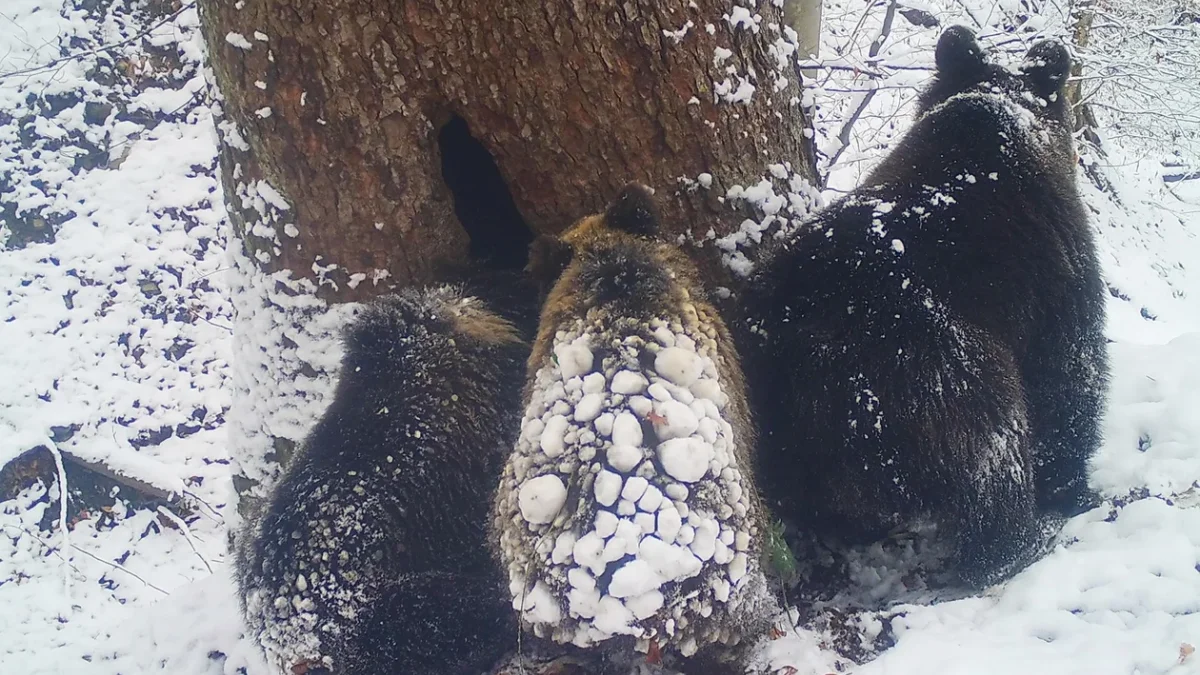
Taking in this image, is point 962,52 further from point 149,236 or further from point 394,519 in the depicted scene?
point 149,236

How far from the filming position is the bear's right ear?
86.8 inches

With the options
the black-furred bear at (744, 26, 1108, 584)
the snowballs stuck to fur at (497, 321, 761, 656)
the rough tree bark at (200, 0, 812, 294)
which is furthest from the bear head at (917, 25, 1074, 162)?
the snowballs stuck to fur at (497, 321, 761, 656)

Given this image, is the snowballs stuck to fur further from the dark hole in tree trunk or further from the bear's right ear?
the dark hole in tree trunk

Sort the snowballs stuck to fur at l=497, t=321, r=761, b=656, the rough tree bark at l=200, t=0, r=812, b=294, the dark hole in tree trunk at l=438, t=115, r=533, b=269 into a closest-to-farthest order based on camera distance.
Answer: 1. the snowballs stuck to fur at l=497, t=321, r=761, b=656
2. the rough tree bark at l=200, t=0, r=812, b=294
3. the dark hole in tree trunk at l=438, t=115, r=533, b=269

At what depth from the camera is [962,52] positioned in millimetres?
3135

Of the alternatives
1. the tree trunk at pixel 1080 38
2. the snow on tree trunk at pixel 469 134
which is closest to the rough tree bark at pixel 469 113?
the snow on tree trunk at pixel 469 134

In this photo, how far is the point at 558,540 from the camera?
5.56 ft

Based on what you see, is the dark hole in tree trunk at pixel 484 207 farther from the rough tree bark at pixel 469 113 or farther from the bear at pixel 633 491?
the bear at pixel 633 491

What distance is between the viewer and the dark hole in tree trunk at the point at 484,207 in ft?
8.89

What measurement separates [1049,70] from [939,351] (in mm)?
1467

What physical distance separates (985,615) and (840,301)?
0.94 m

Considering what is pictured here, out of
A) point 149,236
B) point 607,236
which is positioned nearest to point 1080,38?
point 607,236

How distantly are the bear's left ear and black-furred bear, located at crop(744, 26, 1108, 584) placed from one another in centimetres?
45

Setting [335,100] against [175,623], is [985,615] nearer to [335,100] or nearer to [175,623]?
[335,100]
